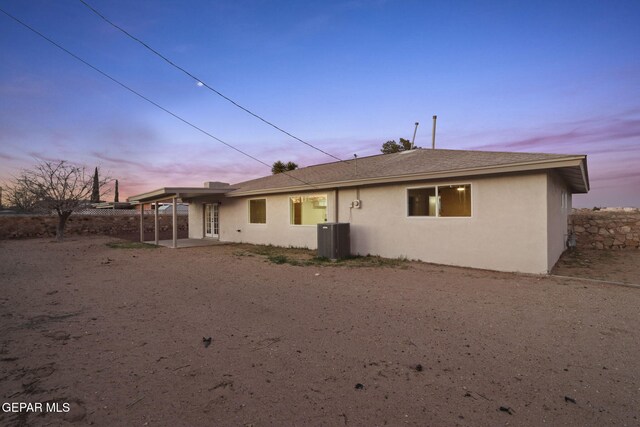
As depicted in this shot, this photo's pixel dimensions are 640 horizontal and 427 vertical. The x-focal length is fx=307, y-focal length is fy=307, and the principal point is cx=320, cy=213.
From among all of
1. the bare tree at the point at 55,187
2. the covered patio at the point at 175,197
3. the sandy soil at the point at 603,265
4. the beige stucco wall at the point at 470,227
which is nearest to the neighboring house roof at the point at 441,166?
the beige stucco wall at the point at 470,227

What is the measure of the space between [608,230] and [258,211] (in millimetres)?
14780

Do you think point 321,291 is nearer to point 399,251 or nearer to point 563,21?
point 399,251

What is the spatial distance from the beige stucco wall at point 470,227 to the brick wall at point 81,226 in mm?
14457

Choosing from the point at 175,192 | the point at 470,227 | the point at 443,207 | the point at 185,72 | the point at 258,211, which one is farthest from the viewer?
the point at 258,211

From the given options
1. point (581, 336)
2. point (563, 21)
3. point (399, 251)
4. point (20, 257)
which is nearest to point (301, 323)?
point (581, 336)

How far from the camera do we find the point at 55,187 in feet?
54.6

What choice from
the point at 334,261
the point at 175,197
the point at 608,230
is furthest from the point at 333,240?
the point at 608,230

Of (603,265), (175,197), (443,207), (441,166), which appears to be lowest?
(603,265)

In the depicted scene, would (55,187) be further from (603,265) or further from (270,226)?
(603,265)

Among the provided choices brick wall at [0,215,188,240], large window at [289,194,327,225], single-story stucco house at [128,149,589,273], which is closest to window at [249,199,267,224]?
single-story stucco house at [128,149,589,273]

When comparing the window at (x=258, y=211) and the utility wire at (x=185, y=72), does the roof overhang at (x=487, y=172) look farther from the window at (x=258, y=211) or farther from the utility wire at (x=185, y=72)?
the window at (x=258, y=211)

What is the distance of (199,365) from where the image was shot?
2.94 meters

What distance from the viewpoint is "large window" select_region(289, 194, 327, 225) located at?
469 inches

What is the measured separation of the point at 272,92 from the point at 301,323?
10.2 meters
